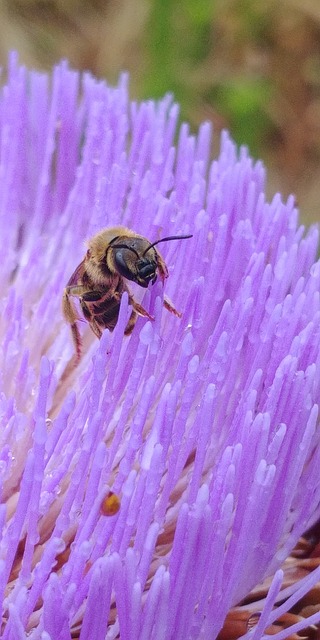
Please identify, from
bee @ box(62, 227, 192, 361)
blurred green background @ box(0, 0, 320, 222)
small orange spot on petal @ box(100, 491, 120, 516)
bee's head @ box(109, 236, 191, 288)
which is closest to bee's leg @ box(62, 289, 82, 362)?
bee @ box(62, 227, 192, 361)

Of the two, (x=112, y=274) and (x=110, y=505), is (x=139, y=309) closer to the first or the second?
(x=112, y=274)

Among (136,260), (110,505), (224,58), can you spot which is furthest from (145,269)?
(224,58)

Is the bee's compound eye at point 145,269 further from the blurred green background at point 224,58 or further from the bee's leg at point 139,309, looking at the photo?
the blurred green background at point 224,58

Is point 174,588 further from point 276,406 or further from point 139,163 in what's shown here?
point 139,163

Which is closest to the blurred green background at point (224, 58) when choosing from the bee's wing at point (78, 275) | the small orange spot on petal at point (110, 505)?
the bee's wing at point (78, 275)

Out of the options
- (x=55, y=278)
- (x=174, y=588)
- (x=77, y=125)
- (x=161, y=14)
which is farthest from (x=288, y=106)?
(x=174, y=588)

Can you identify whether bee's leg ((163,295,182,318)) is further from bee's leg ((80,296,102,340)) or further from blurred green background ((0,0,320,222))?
blurred green background ((0,0,320,222))

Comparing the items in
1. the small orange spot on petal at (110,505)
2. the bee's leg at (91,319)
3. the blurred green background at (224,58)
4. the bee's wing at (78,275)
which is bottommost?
the small orange spot on petal at (110,505)
